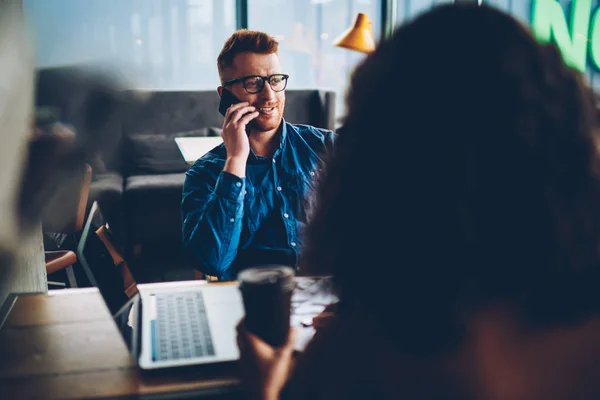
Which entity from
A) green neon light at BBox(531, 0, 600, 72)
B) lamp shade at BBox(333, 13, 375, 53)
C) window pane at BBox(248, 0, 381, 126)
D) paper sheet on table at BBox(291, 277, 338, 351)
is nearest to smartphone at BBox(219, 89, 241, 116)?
paper sheet on table at BBox(291, 277, 338, 351)

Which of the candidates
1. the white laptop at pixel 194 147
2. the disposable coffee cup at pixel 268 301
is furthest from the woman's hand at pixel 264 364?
the white laptop at pixel 194 147

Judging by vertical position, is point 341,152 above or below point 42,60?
below

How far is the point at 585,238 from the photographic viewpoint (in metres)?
0.59

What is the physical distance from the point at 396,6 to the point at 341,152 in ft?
18.9

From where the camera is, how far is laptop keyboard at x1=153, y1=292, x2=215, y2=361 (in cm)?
91

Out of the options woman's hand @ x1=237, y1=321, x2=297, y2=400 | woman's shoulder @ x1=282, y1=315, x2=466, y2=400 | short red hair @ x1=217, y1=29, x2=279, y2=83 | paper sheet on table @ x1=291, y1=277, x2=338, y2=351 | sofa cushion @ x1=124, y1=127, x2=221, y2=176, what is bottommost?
sofa cushion @ x1=124, y1=127, x2=221, y2=176

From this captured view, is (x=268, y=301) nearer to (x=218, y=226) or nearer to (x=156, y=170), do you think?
(x=218, y=226)

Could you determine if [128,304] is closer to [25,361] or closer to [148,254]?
[25,361]

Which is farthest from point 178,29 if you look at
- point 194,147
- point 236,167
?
point 236,167

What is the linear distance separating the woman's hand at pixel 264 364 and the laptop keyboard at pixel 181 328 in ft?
0.34

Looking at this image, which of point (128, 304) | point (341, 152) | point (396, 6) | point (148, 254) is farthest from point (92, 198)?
point (396, 6)

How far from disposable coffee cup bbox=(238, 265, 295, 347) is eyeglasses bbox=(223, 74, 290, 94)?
1.03 meters

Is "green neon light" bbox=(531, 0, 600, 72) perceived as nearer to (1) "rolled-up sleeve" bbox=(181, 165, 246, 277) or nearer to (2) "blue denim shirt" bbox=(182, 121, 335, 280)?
(2) "blue denim shirt" bbox=(182, 121, 335, 280)

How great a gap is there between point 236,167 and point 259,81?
31 centimetres
